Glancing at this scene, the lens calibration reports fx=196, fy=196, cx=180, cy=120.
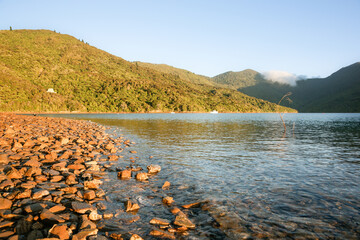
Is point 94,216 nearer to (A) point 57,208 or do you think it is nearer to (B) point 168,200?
(A) point 57,208

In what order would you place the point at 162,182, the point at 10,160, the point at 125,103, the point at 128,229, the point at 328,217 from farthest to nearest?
1. the point at 125,103
2. the point at 10,160
3. the point at 162,182
4. the point at 328,217
5. the point at 128,229

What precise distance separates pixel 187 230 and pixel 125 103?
17899cm

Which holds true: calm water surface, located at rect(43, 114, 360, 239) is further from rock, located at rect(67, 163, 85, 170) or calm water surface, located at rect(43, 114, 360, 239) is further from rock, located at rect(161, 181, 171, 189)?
rock, located at rect(67, 163, 85, 170)

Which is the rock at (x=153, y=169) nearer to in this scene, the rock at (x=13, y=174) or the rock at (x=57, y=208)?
the rock at (x=57, y=208)

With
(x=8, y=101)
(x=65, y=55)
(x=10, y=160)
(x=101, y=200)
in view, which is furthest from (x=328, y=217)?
(x=65, y=55)

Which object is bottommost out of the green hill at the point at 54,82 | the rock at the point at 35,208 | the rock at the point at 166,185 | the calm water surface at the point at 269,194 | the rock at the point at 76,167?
the calm water surface at the point at 269,194

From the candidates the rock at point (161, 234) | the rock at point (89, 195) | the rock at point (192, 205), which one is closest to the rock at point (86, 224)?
the rock at point (161, 234)

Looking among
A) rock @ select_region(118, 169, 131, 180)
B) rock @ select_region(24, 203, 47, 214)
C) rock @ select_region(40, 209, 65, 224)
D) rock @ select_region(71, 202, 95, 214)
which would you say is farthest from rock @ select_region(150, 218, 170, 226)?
rock @ select_region(118, 169, 131, 180)

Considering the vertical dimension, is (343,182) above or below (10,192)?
below

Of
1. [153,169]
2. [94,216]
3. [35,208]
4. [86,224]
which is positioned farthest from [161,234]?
[153,169]

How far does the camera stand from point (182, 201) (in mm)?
8062

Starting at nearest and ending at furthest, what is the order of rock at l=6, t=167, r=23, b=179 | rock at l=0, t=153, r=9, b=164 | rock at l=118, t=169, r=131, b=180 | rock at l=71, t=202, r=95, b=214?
rock at l=71, t=202, r=95, b=214 < rock at l=6, t=167, r=23, b=179 < rock at l=118, t=169, r=131, b=180 < rock at l=0, t=153, r=9, b=164

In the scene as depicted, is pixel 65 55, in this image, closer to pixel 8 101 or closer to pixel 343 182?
pixel 8 101

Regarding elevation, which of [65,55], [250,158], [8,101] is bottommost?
[250,158]
